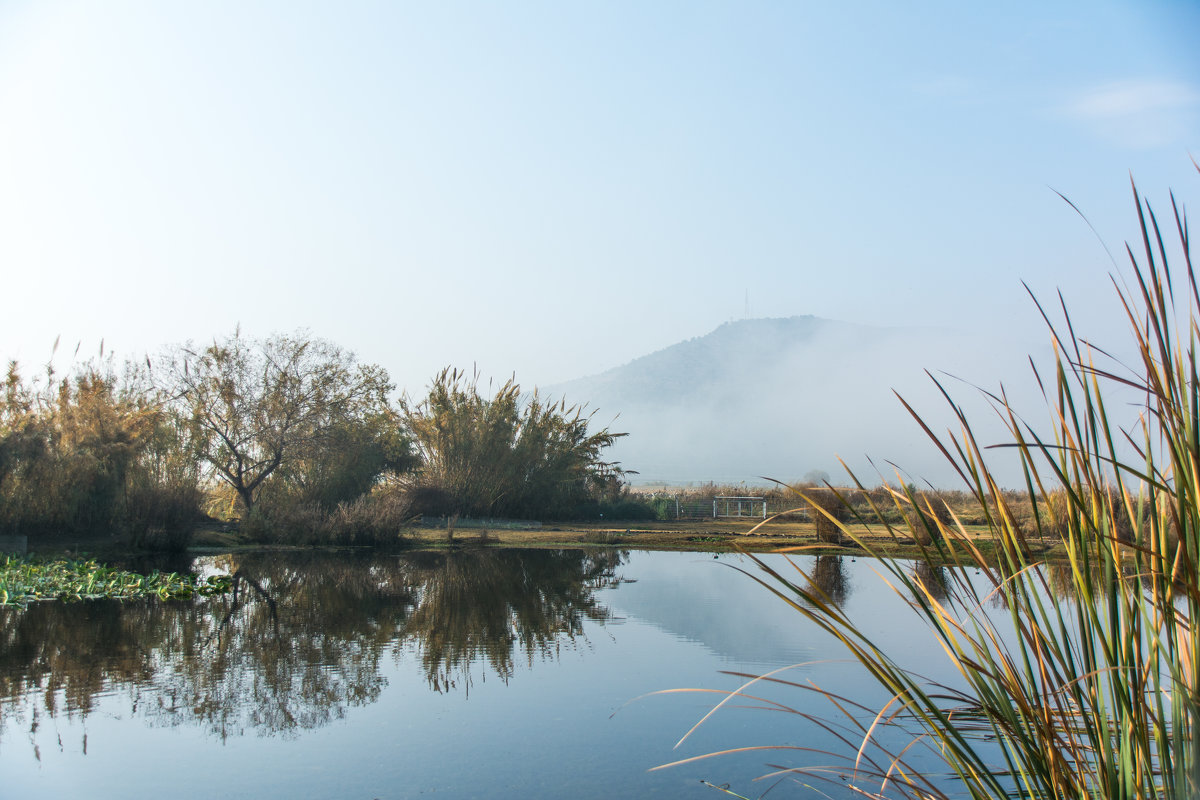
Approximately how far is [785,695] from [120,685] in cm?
505

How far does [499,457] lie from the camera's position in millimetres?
26422

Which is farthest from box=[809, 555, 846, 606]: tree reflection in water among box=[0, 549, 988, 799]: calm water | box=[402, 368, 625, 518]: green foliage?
box=[402, 368, 625, 518]: green foliage

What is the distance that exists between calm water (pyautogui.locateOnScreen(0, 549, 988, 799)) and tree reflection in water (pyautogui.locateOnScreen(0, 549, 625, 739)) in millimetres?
33

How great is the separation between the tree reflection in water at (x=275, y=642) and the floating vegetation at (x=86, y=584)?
42 centimetres

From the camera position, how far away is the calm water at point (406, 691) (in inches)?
191

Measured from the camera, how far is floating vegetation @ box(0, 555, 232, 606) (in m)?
10.9

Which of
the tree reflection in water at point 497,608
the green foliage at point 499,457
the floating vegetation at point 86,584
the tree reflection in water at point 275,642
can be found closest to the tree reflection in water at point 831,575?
the tree reflection in water at point 497,608

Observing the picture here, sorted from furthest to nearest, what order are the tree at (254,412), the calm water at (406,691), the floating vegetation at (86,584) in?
the tree at (254,412) → the floating vegetation at (86,584) → the calm water at (406,691)

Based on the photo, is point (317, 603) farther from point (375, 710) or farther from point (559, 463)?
point (559, 463)

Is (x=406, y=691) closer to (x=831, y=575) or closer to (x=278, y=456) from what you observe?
(x=831, y=575)

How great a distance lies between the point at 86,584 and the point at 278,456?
1307 centimetres

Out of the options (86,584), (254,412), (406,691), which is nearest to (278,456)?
(254,412)

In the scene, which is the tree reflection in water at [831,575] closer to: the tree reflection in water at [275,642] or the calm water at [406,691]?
the calm water at [406,691]

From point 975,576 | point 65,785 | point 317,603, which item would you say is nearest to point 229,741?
point 65,785
